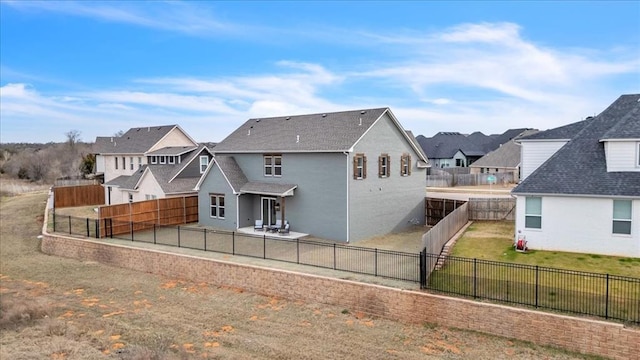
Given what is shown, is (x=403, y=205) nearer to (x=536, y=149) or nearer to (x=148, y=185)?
(x=536, y=149)

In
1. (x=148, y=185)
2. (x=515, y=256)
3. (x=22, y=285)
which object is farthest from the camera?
(x=148, y=185)

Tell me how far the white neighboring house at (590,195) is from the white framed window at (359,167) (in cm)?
859

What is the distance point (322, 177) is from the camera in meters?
26.4

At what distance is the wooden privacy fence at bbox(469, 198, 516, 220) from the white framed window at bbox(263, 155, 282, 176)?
1221cm

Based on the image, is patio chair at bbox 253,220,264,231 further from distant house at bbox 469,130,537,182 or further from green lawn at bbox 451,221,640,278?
distant house at bbox 469,130,537,182

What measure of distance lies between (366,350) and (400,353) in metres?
1.01

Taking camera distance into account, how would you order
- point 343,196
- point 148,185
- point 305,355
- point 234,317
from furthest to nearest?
1. point 148,185
2. point 343,196
3. point 234,317
4. point 305,355

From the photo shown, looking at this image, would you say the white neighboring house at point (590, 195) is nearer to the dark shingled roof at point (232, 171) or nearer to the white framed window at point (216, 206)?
the dark shingled roof at point (232, 171)

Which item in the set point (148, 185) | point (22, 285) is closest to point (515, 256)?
point (22, 285)

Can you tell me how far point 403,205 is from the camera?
30344mm

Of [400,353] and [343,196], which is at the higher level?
[343,196]

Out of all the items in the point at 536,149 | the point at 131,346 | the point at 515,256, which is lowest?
the point at 131,346

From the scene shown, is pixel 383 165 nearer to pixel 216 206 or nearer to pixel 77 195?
pixel 216 206

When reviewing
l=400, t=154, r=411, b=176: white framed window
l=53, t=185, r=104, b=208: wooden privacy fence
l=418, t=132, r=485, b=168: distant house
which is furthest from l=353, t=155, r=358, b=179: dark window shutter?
l=418, t=132, r=485, b=168: distant house
